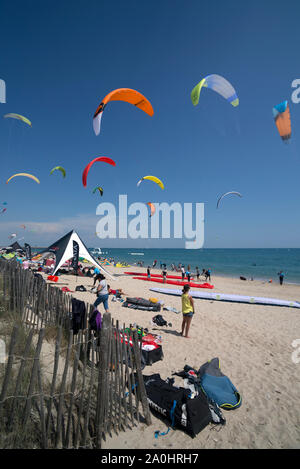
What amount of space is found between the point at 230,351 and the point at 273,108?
675 centimetres

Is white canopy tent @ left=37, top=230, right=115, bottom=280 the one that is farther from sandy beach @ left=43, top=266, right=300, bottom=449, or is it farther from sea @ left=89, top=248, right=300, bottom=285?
sea @ left=89, top=248, right=300, bottom=285

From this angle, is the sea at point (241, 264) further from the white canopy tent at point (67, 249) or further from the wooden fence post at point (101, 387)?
the wooden fence post at point (101, 387)

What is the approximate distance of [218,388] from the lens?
11.4ft

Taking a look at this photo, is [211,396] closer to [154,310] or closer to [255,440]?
[255,440]

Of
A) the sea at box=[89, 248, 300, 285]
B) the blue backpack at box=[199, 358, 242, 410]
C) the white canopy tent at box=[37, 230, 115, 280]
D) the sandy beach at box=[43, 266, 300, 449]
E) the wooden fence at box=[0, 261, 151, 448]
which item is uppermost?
the white canopy tent at box=[37, 230, 115, 280]

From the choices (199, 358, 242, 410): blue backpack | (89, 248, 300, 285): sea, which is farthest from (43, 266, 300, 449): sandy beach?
(89, 248, 300, 285): sea

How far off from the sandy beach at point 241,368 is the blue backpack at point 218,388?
4.0 inches

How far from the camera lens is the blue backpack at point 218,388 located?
3.29 m

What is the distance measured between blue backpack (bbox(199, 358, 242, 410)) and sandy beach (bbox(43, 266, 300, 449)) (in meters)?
0.10

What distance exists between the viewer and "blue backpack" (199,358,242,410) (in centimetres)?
329

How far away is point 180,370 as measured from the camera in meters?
4.18

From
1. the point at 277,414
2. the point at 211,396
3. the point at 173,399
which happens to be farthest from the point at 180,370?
the point at 277,414

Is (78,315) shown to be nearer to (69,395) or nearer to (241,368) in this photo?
(69,395)

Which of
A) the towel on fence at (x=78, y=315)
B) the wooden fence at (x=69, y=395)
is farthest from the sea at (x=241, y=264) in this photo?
the wooden fence at (x=69, y=395)
